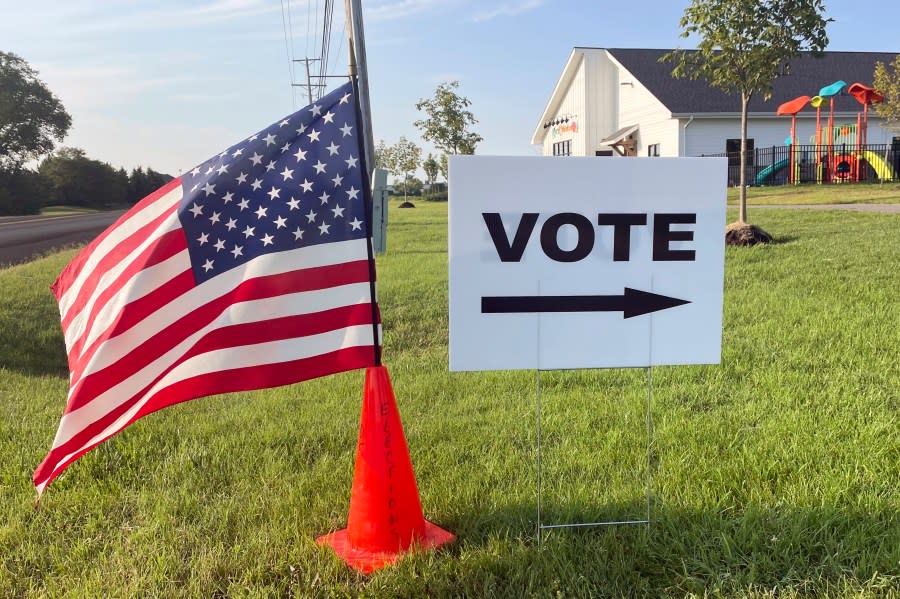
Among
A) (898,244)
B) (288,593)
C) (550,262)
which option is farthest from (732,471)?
(898,244)

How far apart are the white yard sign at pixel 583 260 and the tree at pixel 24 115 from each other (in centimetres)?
7507

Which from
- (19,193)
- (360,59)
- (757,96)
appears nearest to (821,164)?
(757,96)

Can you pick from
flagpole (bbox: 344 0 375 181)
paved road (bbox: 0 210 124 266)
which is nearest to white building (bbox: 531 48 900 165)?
flagpole (bbox: 344 0 375 181)

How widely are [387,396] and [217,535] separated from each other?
98cm

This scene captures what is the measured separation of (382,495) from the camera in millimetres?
2779

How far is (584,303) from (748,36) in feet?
35.1

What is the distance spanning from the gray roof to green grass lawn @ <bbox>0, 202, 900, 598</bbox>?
2735cm

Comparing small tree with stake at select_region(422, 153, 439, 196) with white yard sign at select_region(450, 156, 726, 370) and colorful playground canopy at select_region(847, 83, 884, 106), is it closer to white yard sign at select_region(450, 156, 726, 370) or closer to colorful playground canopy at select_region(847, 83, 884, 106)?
colorful playground canopy at select_region(847, 83, 884, 106)

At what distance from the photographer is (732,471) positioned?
10.6 ft

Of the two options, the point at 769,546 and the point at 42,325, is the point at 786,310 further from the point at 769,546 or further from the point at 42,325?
the point at 42,325

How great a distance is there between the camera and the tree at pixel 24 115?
216 ft

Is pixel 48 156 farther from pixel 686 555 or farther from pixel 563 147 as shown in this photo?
pixel 686 555

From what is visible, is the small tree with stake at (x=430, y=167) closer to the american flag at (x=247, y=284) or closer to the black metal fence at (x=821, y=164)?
the black metal fence at (x=821, y=164)

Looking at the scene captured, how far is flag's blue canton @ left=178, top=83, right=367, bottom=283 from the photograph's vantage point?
106 inches
